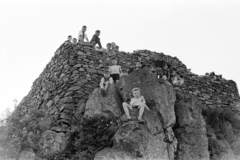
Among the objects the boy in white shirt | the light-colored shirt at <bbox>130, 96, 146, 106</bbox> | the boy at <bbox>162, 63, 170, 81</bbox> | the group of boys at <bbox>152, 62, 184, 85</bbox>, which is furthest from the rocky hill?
the boy at <bbox>162, 63, 170, 81</bbox>

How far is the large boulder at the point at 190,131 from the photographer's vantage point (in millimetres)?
8938

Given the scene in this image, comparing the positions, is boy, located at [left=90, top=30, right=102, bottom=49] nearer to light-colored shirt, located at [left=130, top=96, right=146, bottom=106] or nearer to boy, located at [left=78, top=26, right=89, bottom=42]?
boy, located at [left=78, top=26, right=89, bottom=42]

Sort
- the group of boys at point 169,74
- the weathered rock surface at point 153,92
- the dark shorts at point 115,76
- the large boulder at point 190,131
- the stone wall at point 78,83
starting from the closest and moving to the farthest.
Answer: the weathered rock surface at point 153,92 → the large boulder at point 190,131 → the stone wall at point 78,83 → the dark shorts at point 115,76 → the group of boys at point 169,74

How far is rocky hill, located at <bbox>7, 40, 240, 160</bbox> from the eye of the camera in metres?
7.80

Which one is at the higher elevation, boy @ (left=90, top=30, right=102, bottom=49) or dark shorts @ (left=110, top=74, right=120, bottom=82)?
boy @ (left=90, top=30, right=102, bottom=49)

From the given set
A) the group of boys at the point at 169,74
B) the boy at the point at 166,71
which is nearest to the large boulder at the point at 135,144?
the group of boys at the point at 169,74

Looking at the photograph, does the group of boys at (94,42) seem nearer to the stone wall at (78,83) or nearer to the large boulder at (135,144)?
the stone wall at (78,83)

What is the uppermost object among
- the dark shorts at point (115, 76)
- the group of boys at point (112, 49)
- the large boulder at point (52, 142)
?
the group of boys at point (112, 49)

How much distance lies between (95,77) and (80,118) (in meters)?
2.11

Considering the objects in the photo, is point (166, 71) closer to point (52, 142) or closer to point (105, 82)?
point (105, 82)

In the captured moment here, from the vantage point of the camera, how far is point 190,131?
30.6ft

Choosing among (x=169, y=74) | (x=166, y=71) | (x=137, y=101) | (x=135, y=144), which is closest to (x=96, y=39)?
(x=166, y=71)

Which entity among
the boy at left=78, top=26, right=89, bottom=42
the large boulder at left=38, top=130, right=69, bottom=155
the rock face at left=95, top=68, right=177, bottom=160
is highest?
the boy at left=78, top=26, right=89, bottom=42

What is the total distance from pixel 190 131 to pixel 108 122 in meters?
2.68
